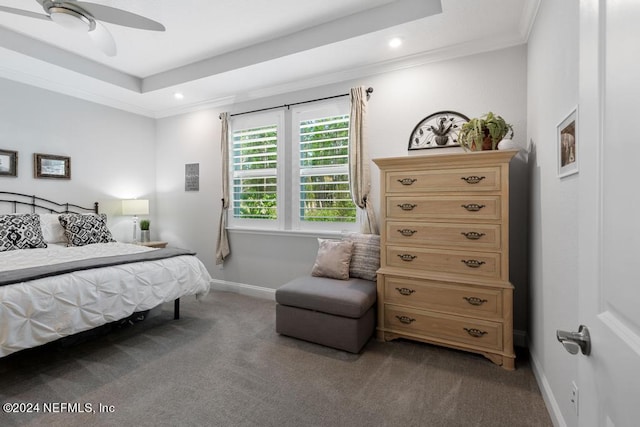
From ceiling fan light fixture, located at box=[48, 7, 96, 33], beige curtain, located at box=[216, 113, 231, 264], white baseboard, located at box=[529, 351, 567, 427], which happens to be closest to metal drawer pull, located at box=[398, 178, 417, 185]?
white baseboard, located at box=[529, 351, 567, 427]

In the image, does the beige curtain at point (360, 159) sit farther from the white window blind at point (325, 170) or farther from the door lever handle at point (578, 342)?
the door lever handle at point (578, 342)

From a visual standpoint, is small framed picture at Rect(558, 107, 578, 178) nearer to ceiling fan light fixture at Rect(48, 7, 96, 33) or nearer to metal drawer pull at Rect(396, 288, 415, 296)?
metal drawer pull at Rect(396, 288, 415, 296)

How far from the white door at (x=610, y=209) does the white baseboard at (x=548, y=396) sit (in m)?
1.27

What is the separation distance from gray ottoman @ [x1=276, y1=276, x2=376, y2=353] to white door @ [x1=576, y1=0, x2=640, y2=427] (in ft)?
6.16

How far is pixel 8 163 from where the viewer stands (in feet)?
11.9

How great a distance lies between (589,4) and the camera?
27.9 inches

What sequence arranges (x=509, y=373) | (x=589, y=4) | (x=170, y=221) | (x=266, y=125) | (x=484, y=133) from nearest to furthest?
(x=589, y=4), (x=509, y=373), (x=484, y=133), (x=266, y=125), (x=170, y=221)

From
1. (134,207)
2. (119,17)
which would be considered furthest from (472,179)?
(134,207)

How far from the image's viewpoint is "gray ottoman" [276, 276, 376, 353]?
2561 mm

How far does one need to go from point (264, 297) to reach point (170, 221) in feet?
7.05

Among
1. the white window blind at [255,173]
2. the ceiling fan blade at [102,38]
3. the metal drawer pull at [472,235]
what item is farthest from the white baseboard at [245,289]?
the ceiling fan blade at [102,38]

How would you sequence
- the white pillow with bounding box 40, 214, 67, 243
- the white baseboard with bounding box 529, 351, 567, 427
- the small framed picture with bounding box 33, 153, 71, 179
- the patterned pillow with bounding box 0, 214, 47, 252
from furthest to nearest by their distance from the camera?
1. the small framed picture with bounding box 33, 153, 71, 179
2. the white pillow with bounding box 40, 214, 67, 243
3. the patterned pillow with bounding box 0, 214, 47, 252
4. the white baseboard with bounding box 529, 351, 567, 427

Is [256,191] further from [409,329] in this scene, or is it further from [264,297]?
[409,329]

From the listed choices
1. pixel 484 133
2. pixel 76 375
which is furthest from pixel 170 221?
pixel 484 133
